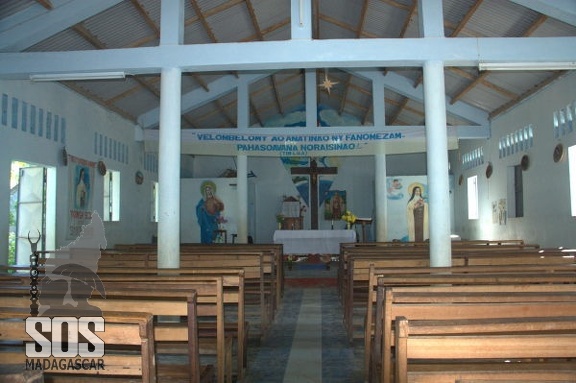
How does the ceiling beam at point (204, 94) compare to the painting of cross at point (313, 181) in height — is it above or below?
above

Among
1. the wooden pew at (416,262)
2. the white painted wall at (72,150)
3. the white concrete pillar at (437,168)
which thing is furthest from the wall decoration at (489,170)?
the white painted wall at (72,150)

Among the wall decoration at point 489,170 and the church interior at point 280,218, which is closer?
the church interior at point 280,218

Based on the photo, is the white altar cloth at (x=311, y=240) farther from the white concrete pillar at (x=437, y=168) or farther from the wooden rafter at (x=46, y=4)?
the wooden rafter at (x=46, y=4)

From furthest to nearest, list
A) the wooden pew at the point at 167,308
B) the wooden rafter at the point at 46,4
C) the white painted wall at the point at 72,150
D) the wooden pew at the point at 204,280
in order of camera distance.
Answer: the white painted wall at the point at 72,150, the wooden rafter at the point at 46,4, the wooden pew at the point at 204,280, the wooden pew at the point at 167,308

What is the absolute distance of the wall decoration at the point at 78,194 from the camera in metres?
10.4

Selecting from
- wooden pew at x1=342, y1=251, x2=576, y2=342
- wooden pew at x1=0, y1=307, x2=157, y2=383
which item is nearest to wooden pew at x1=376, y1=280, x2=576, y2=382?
wooden pew at x1=0, y1=307, x2=157, y2=383

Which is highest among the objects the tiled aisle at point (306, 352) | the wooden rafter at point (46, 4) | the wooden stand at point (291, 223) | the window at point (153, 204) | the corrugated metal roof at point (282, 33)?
the corrugated metal roof at point (282, 33)

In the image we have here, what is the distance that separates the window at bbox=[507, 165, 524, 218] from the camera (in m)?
12.7

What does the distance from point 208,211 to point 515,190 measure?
32.5ft

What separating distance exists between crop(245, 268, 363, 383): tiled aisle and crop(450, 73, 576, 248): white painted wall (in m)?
5.09

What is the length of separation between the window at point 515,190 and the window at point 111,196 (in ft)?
30.9

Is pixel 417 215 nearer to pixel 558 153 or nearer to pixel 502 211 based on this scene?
pixel 502 211

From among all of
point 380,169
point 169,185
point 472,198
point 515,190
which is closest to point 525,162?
point 515,190

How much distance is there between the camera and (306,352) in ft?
17.2
